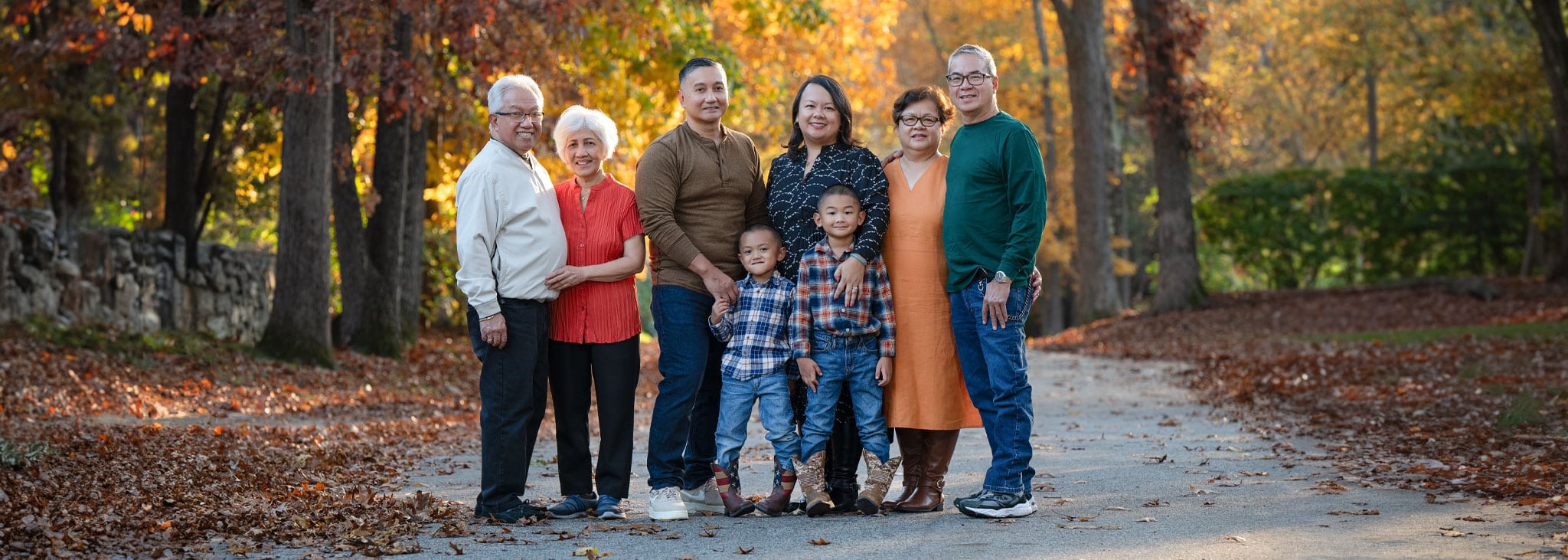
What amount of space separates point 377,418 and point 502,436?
532cm

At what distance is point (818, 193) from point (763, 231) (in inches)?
11.2

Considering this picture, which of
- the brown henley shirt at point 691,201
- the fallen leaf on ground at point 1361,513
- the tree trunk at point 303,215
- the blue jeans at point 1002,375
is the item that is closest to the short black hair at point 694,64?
the brown henley shirt at point 691,201

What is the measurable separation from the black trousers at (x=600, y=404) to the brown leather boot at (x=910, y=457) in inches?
46.0

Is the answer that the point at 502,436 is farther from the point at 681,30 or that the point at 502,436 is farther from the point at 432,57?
the point at 681,30

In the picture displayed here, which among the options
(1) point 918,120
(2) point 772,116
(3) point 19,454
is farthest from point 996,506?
(2) point 772,116

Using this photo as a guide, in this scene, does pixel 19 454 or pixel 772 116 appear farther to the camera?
pixel 772 116

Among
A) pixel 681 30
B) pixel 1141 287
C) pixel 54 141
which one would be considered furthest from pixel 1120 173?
pixel 54 141

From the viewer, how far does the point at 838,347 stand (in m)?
5.83

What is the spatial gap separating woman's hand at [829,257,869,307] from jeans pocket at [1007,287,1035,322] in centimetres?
62

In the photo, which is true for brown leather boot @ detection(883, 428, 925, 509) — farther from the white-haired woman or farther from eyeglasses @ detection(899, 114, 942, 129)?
eyeglasses @ detection(899, 114, 942, 129)

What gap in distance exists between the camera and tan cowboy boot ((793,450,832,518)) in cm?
581

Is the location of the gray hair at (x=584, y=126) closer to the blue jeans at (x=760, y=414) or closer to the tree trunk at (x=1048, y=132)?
the blue jeans at (x=760, y=414)

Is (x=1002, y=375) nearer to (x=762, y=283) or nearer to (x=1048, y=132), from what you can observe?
(x=762, y=283)

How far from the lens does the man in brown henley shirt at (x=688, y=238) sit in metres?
5.82
